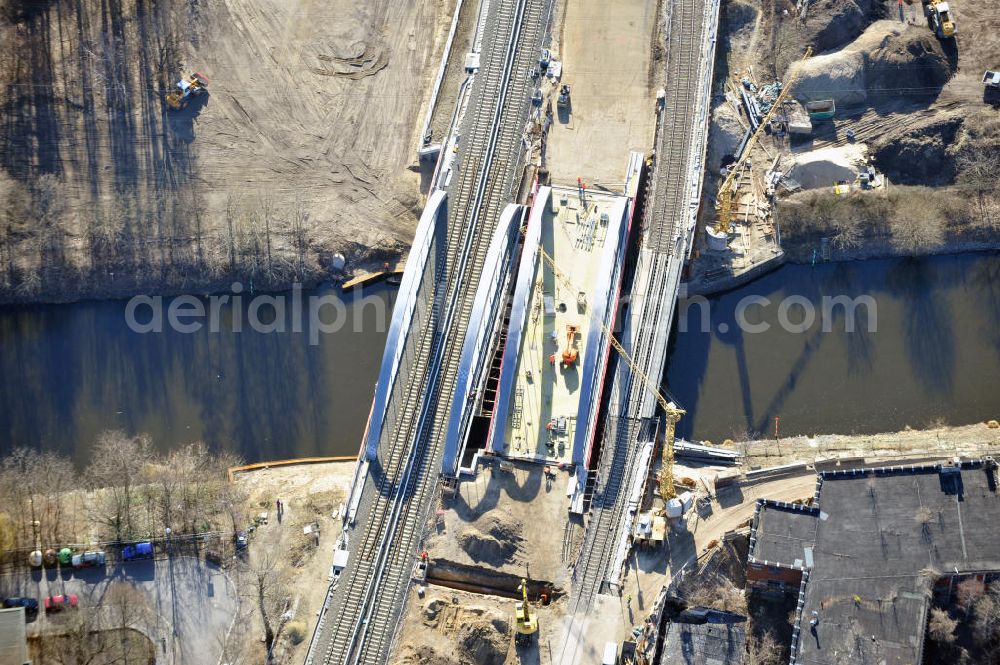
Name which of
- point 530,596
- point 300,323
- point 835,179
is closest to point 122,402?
point 300,323

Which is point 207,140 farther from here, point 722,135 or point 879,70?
Answer: point 879,70

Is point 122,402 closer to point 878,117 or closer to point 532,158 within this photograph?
point 532,158

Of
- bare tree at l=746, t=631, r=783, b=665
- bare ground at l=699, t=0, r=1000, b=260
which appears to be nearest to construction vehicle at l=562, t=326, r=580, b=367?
bare ground at l=699, t=0, r=1000, b=260

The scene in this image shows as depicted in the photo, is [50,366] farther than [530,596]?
Yes

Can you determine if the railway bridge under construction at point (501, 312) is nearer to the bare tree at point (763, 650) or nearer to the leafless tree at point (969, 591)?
the bare tree at point (763, 650)

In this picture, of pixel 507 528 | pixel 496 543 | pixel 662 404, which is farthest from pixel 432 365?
pixel 662 404

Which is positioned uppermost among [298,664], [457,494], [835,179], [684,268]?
[835,179]
